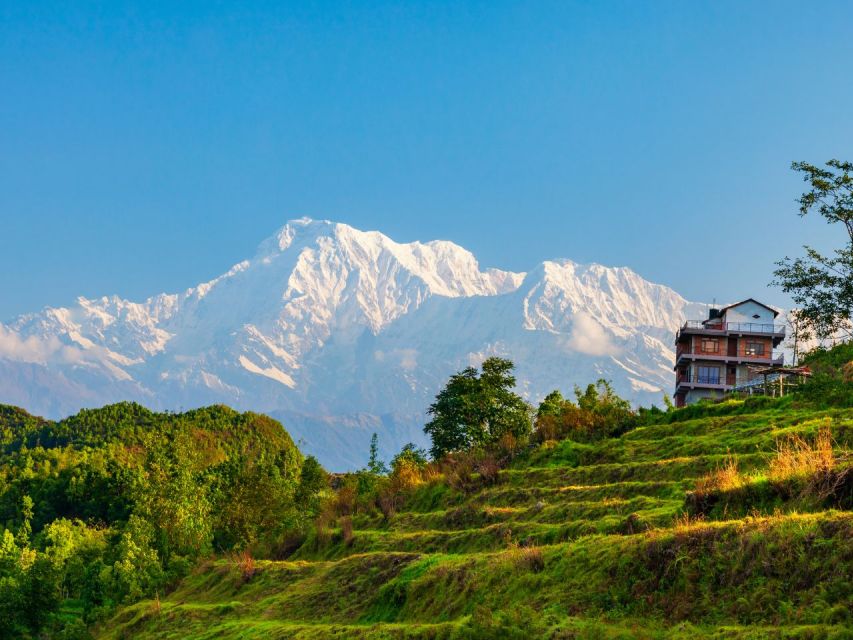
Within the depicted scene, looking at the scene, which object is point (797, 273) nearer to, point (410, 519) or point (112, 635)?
point (410, 519)

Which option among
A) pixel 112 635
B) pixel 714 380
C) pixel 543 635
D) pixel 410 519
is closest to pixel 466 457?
pixel 410 519

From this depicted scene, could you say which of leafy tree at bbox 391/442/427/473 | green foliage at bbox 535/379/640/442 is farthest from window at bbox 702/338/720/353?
green foliage at bbox 535/379/640/442

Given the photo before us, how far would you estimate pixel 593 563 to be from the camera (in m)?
15.7

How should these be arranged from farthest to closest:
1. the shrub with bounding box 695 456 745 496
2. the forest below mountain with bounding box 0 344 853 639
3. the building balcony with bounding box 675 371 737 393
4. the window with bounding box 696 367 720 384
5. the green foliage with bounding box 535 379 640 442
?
the window with bounding box 696 367 720 384 < the building balcony with bounding box 675 371 737 393 < the green foliage with bounding box 535 379 640 442 < the shrub with bounding box 695 456 745 496 < the forest below mountain with bounding box 0 344 853 639

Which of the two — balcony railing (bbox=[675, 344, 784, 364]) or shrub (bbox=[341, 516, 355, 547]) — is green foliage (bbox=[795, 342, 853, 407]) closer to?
shrub (bbox=[341, 516, 355, 547])

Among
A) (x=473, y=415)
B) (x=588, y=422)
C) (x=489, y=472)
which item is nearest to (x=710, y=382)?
(x=473, y=415)

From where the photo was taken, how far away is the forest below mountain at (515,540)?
13.4 m

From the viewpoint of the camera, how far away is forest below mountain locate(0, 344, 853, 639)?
1341 cm

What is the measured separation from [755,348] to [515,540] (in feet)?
226

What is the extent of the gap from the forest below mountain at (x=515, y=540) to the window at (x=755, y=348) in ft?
85.0

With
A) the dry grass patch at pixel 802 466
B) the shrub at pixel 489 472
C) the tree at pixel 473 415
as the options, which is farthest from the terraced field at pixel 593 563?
the tree at pixel 473 415

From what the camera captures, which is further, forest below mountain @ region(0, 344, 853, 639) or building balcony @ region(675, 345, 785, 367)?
building balcony @ region(675, 345, 785, 367)

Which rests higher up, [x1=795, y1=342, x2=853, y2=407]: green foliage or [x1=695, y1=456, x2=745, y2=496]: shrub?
[x1=795, y1=342, x2=853, y2=407]: green foliage

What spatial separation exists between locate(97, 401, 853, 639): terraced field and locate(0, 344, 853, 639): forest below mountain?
0.05 metres
